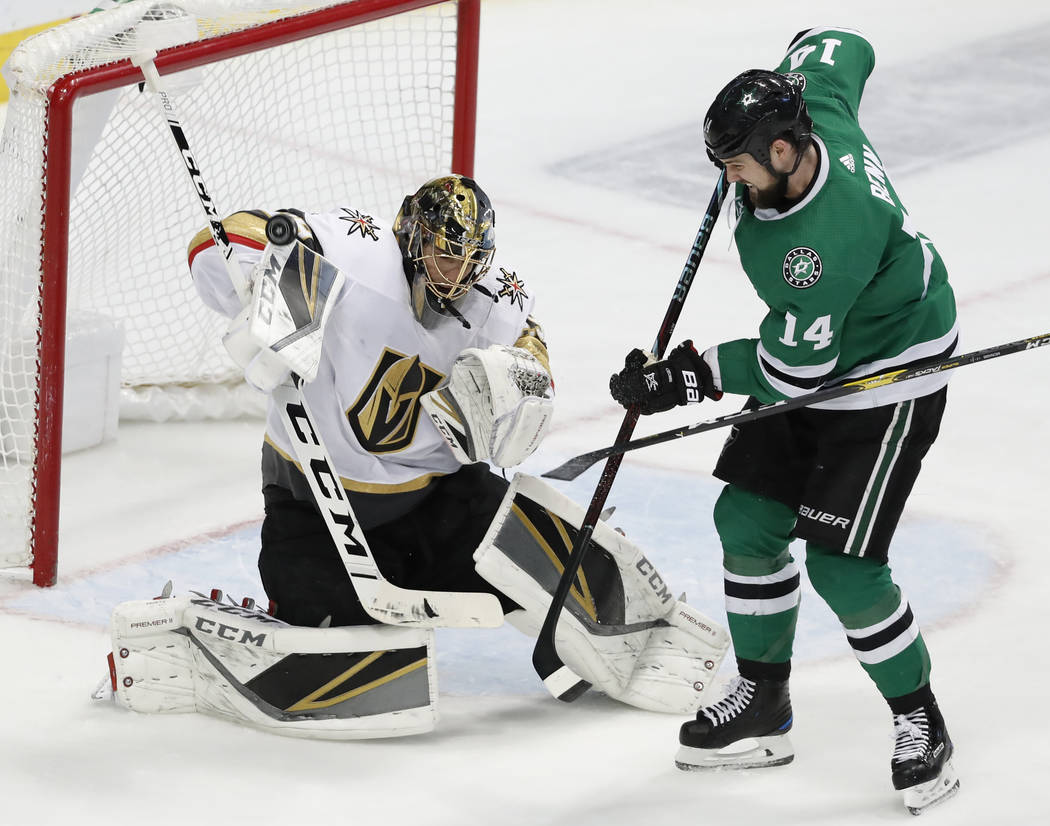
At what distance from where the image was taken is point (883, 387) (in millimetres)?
2672

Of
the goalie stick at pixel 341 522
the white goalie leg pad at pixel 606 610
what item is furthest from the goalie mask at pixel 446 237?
the white goalie leg pad at pixel 606 610

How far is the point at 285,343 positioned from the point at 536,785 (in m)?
0.83

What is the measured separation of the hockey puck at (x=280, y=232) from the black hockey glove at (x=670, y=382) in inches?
22.4

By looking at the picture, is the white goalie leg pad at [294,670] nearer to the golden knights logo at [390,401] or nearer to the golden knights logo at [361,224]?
the golden knights logo at [390,401]

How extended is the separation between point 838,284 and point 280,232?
0.89 m

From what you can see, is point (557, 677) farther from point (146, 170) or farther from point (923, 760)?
point (146, 170)

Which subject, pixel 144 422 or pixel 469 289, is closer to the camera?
pixel 469 289

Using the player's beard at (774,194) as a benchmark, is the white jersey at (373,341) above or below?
below

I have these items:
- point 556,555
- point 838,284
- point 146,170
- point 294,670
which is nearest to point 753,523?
point 556,555

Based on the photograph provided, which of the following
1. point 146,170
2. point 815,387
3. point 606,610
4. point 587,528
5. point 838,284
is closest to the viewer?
point 838,284

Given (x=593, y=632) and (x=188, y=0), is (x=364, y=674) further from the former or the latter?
(x=188, y=0)

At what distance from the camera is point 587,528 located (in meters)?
2.97

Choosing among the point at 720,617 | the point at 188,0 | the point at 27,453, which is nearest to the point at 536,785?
the point at 720,617

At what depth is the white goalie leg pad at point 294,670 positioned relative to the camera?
292cm
